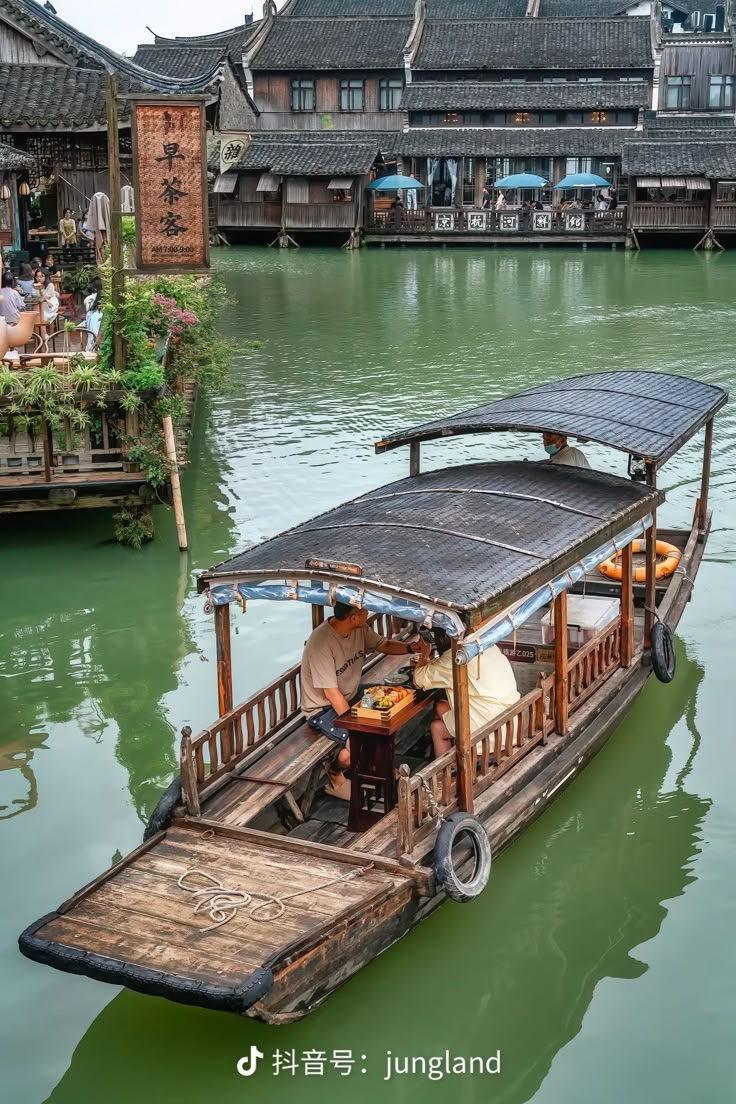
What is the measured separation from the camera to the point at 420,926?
24.7 feet

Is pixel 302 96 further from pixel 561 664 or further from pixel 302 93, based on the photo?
pixel 561 664

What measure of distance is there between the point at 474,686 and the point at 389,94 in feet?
146

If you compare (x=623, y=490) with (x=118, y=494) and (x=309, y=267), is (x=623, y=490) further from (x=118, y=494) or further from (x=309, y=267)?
(x=309, y=267)

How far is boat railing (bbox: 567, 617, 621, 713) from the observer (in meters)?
8.95

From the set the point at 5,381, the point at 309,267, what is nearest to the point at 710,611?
the point at 5,381

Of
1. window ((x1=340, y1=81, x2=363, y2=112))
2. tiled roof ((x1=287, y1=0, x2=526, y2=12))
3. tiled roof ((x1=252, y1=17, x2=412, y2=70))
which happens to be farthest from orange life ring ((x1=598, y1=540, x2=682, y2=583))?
tiled roof ((x1=287, y1=0, x2=526, y2=12))

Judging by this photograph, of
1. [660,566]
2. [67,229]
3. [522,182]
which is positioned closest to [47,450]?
[660,566]

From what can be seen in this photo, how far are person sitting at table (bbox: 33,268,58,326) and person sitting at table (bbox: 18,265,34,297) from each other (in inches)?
4.4

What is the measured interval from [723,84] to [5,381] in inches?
1820

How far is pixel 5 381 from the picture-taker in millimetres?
12531

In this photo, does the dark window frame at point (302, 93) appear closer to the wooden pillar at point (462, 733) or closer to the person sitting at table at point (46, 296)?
the person sitting at table at point (46, 296)

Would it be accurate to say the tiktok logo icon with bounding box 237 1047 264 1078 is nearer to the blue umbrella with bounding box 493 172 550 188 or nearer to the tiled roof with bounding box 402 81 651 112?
the blue umbrella with bounding box 493 172 550 188

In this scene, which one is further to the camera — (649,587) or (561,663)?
(649,587)

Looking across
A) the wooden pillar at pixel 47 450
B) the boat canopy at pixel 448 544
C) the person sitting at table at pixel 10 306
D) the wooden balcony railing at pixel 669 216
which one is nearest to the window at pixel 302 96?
the wooden balcony railing at pixel 669 216
